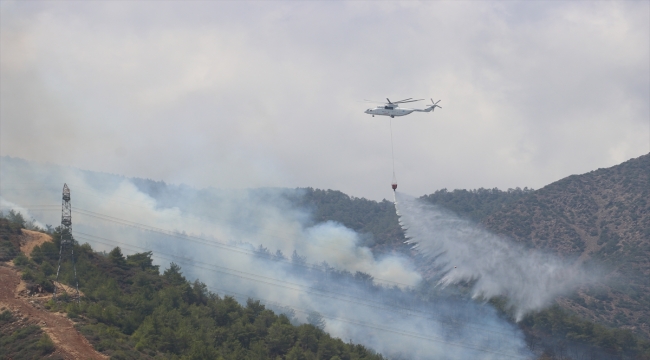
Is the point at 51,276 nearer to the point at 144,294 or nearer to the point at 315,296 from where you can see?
the point at 144,294

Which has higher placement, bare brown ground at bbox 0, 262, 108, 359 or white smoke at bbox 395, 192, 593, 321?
white smoke at bbox 395, 192, 593, 321

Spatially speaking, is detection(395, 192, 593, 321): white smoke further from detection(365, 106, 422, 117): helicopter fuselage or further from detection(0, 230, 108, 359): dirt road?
detection(0, 230, 108, 359): dirt road

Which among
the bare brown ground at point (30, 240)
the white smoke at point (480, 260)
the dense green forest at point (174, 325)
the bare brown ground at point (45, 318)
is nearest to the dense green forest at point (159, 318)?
the dense green forest at point (174, 325)

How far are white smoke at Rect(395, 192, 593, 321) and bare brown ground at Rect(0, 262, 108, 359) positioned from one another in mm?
72888

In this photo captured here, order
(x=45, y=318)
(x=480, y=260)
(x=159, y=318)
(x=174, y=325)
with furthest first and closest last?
1. (x=480, y=260)
2. (x=174, y=325)
3. (x=159, y=318)
4. (x=45, y=318)

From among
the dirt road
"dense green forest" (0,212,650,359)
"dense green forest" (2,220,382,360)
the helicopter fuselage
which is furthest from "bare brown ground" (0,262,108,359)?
the helicopter fuselage

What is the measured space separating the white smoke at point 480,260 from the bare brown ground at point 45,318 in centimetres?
7289

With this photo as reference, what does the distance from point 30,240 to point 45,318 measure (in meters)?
36.2

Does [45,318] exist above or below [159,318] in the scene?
below

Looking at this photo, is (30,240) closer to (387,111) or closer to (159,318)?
(159,318)

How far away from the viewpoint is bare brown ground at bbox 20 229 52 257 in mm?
130250

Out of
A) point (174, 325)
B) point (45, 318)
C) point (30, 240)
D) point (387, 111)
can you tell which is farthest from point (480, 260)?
point (45, 318)

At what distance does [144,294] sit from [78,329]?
1214 inches

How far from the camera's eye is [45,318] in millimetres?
101062
